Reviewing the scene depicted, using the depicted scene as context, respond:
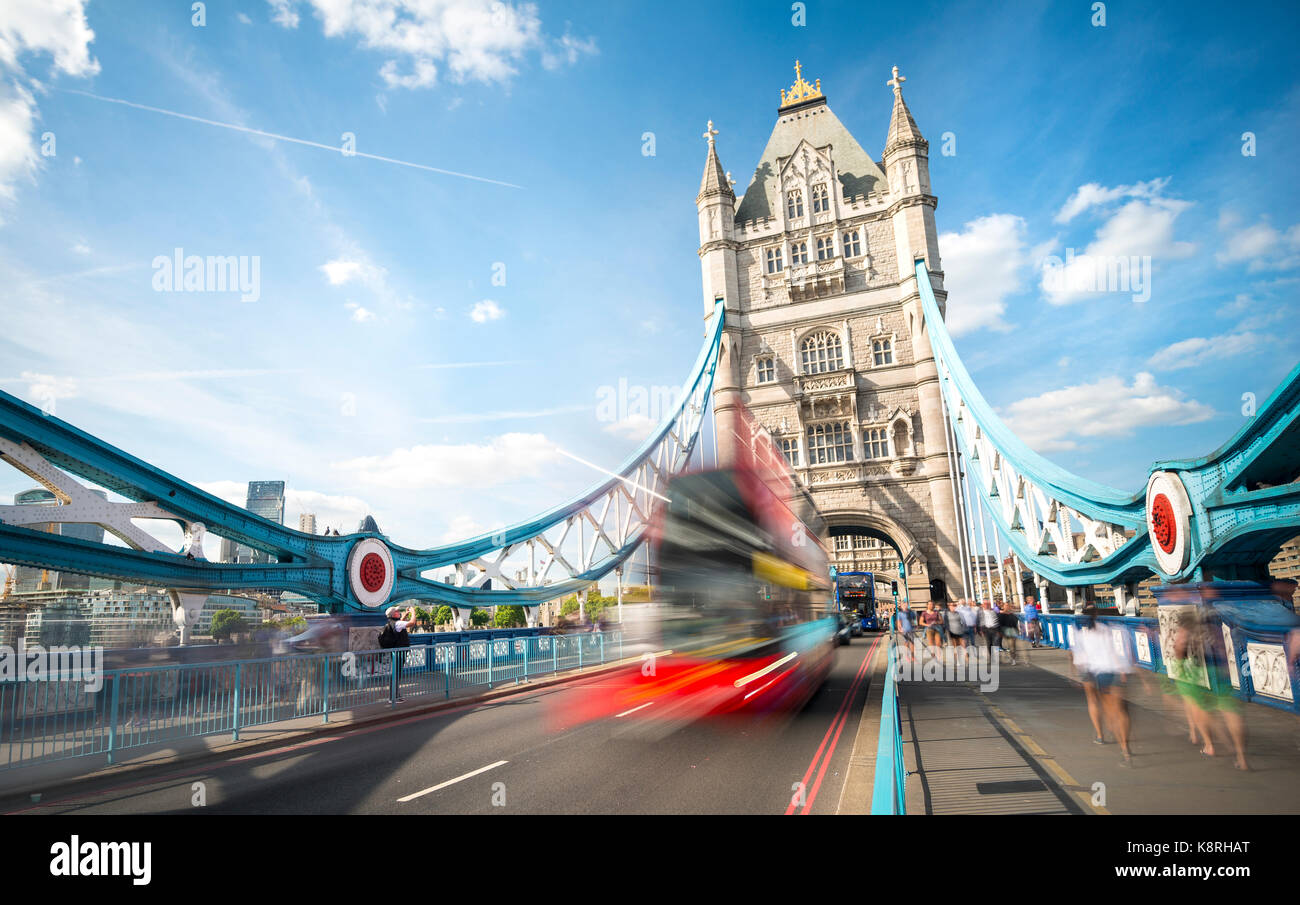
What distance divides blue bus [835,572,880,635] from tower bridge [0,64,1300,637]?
255cm

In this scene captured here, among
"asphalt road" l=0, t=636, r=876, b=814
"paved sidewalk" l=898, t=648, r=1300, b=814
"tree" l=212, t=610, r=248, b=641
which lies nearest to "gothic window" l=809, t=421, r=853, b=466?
"paved sidewalk" l=898, t=648, r=1300, b=814

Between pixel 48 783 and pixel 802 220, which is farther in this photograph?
pixel 802 220

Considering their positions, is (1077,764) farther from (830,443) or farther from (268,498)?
(268,498)

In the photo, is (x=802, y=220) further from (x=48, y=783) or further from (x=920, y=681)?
(x=48, y=783)

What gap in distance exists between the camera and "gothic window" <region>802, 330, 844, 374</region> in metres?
35.9

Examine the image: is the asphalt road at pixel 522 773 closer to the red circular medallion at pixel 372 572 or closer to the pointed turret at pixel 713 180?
the red circular medallion at pixel 372 572

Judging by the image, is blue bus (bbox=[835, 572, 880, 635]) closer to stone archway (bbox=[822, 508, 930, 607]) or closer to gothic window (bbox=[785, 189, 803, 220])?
stone archway (bbox=[822, 508, 930, 607])

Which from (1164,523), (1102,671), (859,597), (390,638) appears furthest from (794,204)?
(1102,671)

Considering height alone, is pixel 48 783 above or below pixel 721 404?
below

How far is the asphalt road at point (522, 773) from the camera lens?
18.1 feet

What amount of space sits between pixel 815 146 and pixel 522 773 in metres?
41.6
